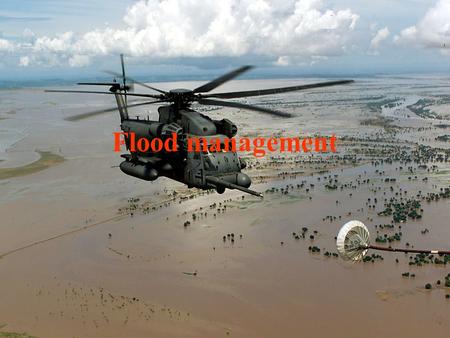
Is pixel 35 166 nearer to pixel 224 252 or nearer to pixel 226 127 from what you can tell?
pixel 224 252

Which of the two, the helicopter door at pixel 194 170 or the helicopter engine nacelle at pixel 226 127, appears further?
the helicopter engine nacelle at pixel 226 127

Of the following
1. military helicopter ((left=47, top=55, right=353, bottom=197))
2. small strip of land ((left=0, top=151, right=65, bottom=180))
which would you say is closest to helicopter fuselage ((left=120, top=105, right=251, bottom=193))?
military helicopter ((left=47, top=55, right=353, bottom=197))

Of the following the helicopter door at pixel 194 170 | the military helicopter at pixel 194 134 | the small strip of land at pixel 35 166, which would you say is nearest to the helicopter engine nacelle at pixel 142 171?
the military helicopter at pixel 194 134

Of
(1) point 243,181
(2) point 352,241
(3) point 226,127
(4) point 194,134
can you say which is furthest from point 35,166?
(2) point 352,241

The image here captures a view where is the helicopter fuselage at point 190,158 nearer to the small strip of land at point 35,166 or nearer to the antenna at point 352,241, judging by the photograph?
the antenna at point 352,241

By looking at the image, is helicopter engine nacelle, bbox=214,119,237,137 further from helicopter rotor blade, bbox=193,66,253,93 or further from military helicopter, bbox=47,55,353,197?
helicopter rotor blade, bbox=193,66,253,93
